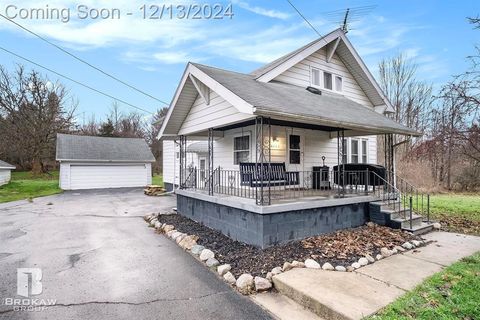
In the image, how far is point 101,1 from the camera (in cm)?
955

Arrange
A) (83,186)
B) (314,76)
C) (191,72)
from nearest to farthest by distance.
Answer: (191,72)
(314,76)
(83,186)

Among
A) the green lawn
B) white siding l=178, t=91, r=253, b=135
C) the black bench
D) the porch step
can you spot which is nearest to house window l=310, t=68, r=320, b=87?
the black bench

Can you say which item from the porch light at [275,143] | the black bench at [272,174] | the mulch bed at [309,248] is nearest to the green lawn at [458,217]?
the mulch bed at [309,248]

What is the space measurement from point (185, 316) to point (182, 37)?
1441 centimetres

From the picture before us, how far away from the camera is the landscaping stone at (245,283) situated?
4.31 m

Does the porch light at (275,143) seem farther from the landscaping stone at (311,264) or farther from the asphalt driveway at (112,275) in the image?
the landscaping stone at (311,264)

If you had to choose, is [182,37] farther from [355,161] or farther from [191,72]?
[355,161]

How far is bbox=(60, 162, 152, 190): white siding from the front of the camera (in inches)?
832

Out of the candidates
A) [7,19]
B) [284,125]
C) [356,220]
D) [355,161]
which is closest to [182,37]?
[7,19]

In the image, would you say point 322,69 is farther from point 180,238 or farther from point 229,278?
point 229,278

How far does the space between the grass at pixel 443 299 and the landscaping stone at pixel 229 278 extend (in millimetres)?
2215

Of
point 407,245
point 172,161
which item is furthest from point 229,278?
point 172,161

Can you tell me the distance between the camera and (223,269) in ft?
16.4

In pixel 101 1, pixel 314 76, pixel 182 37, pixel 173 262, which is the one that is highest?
pixel 182 37
